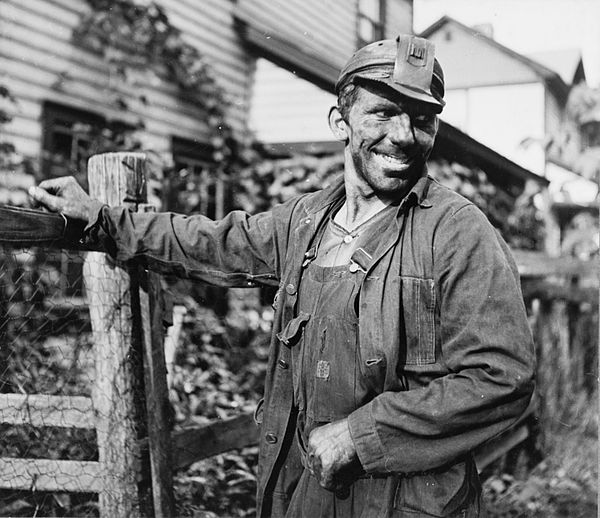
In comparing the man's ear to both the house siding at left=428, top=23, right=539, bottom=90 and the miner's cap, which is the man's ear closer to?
the miner's cap

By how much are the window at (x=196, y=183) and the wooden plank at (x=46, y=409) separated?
4.54 m

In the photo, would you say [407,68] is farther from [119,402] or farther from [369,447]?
[119,402]

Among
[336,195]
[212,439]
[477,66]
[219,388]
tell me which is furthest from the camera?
[477,66]

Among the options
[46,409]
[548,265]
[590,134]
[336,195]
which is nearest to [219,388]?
[46,409]

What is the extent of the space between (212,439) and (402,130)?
1912 millimetres

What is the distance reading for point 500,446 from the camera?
6.17m

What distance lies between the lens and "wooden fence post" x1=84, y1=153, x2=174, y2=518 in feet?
9.57

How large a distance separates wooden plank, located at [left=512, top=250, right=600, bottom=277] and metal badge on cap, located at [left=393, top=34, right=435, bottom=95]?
4.73 m

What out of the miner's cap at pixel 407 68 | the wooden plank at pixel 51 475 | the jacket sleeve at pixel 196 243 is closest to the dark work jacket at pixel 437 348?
the miner's cap at pixel 407 68

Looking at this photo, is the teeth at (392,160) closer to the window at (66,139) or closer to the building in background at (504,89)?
the window at (66,139)

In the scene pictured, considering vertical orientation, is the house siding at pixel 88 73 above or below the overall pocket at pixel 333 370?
above

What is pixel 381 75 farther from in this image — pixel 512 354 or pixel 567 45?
pixel 567 45

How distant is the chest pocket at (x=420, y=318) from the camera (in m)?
2.04

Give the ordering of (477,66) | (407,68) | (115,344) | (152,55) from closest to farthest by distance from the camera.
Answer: (407,68), (115,344), (152,55), (477,66)
